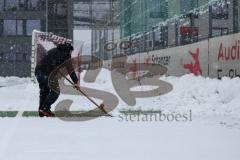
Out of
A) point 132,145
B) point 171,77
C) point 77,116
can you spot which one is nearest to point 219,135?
point 132,145

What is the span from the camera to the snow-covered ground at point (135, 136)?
22.9 ft

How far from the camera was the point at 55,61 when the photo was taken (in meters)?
12.5

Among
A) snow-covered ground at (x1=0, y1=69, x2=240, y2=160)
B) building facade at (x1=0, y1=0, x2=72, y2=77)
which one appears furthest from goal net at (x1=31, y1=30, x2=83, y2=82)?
building facade at (x1=0, y1=0, x2=72, y2=77)

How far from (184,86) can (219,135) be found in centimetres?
881

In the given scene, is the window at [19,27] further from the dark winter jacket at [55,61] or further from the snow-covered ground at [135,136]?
the dark winter jacket at [55,61]

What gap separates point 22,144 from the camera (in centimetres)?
779

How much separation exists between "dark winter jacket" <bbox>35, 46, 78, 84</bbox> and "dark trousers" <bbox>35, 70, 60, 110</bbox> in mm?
116
